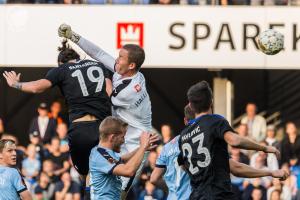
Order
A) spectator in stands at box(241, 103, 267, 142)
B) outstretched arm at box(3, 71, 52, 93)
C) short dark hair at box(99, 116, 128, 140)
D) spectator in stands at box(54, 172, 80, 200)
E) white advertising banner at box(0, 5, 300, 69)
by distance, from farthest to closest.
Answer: white advertising banner at box(0, 5, 300, 69)
spectator in stands at box(241, 103, 267, 142)
spectator in stands at box(54, 172, 80, 200)
outstretched arm at box(3, 71, 52, 93)
short dark hair at box(99, 116, 128, 140)

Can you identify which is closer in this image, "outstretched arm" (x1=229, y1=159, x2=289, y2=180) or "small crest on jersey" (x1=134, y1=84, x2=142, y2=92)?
"outstretched arm" (x1=229, y1=159, x2=289, y2=180)

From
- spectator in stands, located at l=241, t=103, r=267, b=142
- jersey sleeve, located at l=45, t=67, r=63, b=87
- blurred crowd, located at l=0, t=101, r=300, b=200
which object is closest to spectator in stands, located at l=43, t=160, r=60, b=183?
blurred crowd, located at l=0, t=101, r=300, b=200

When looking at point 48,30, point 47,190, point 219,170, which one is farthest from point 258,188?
point 219,170

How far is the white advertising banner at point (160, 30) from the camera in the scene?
72.9 feet

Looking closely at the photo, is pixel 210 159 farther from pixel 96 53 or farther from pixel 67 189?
pixel 67 189

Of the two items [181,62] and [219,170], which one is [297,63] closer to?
[181,62]

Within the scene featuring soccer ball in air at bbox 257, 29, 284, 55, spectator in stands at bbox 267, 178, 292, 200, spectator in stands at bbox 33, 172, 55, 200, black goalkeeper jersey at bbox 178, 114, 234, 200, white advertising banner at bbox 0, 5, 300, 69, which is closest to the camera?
black goalkeeper jersey at bbox 178, 114, 234, 200

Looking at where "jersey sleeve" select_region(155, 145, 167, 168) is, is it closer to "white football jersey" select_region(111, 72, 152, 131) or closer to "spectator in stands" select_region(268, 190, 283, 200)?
"white football jersey" select_region(111, 72, 152, 131)

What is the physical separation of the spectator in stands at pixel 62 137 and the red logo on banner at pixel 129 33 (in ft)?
9.06

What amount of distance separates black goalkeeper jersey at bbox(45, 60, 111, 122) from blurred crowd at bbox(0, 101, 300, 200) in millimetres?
7314

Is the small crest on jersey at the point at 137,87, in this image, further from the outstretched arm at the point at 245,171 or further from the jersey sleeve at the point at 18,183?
the jersey sleeve at the point at 18,183

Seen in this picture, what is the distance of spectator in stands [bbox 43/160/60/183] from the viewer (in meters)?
19.6

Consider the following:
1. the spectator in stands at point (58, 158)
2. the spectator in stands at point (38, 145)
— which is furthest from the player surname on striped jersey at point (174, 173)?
the spectator in stands at point (38, 145)

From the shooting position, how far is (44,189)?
19547 mm
